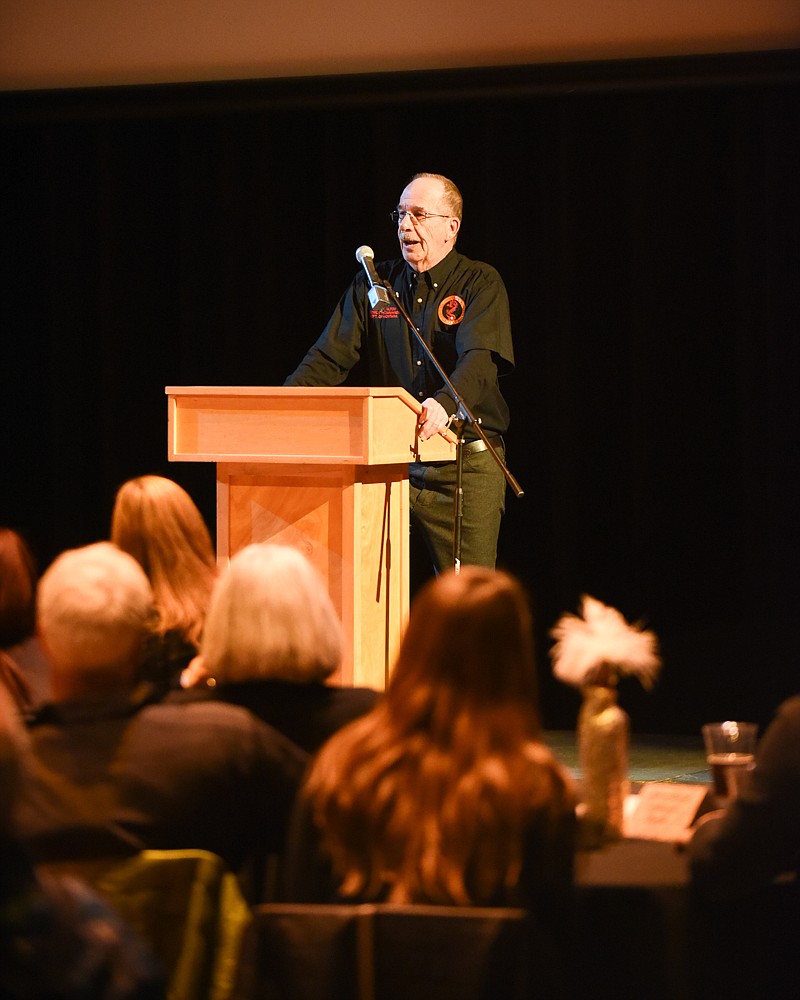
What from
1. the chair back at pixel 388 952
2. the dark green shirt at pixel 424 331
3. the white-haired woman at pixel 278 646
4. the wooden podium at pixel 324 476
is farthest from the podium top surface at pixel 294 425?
the chair back at pixel 388 952

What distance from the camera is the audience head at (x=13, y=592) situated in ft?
9.26

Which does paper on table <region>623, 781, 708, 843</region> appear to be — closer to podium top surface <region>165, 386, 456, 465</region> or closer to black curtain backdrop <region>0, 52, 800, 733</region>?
podium top surface <region>165, 386, 456, 465</region>

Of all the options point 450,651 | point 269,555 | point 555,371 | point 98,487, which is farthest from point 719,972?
point 98,487

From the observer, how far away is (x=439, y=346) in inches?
200

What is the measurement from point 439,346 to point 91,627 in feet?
10.2

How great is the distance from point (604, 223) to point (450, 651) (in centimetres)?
410

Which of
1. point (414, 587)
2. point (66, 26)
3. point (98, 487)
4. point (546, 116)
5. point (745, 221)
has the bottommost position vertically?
point (414, 587)

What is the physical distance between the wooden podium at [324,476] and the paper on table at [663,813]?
1.48m

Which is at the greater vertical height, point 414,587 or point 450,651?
point 450,651

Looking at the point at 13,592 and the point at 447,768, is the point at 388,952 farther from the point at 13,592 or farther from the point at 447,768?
the point at 13,592

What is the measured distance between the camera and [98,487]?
20.8 ft

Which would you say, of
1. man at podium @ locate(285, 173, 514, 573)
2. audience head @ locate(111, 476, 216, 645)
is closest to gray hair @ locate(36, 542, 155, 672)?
audience head @ locate(111, 476, 216, 645)

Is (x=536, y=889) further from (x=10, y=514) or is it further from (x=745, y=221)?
(x=10, y=514)

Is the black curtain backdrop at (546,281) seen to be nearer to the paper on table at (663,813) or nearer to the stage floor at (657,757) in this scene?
the stage floor at (657,757)
